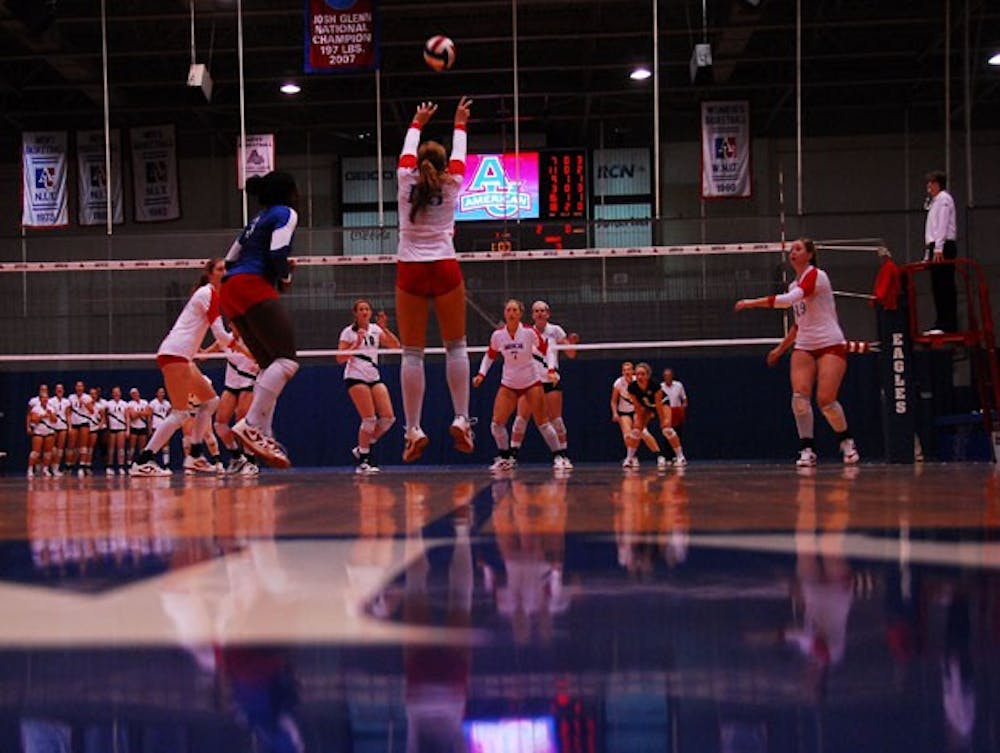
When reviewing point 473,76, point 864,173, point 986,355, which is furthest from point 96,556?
point 864,173

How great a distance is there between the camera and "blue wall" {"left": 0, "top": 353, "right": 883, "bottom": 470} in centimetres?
1873

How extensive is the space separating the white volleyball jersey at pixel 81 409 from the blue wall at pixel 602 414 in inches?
133

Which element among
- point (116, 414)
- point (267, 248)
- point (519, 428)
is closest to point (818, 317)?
point (519, 428)

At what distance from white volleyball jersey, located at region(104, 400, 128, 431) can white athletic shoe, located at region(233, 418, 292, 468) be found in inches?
559

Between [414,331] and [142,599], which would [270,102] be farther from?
[142,599]

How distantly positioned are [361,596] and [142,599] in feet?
1.34

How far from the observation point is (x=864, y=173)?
2664cm

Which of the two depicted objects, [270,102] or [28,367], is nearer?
[28,367]

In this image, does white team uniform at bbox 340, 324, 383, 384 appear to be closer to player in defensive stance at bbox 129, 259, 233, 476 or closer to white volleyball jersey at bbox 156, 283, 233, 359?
player in defensive stance at bbox 129, 259, 233, 476

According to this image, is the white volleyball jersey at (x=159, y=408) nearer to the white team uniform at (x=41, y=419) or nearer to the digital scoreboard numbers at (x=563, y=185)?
the white team uniform at (x=41, y=419)

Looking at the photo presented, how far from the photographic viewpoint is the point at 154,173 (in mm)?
23625

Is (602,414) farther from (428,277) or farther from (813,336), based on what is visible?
(428,277)

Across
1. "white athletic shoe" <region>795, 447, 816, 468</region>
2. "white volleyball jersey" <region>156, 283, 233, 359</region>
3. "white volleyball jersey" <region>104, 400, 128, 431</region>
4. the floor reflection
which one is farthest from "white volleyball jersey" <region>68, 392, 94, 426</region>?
the floor reflection

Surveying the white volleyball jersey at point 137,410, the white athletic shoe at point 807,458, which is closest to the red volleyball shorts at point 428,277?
the white athletic shoe at point 807,458
